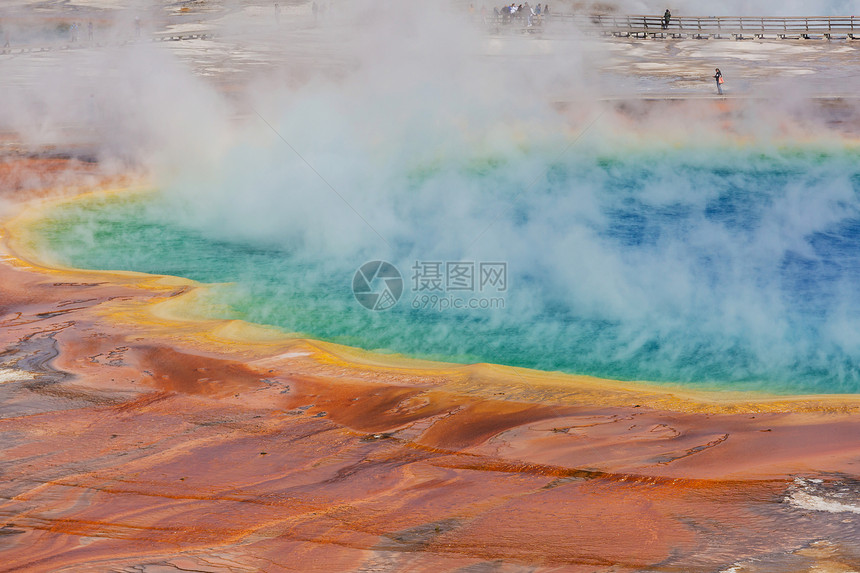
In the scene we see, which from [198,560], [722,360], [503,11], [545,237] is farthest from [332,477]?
[503,11]

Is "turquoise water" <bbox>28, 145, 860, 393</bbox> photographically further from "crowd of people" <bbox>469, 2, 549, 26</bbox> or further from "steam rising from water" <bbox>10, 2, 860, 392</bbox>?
"crowd of people" <bbox>469, 2, 549, 26</bbox>

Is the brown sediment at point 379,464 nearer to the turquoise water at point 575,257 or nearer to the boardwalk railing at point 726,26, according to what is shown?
the turquoise water at point 575,257

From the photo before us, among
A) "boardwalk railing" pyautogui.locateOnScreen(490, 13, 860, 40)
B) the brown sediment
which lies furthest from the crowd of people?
the brown sediment

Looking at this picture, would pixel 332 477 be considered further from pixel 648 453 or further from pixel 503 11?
pixel 503 11

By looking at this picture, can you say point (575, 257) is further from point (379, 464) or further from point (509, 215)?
point (379, 464)

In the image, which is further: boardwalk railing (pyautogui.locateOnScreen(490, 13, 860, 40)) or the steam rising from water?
boardwalk railing (pyautogui.locateOnScreen(490, 13, 860, 40))

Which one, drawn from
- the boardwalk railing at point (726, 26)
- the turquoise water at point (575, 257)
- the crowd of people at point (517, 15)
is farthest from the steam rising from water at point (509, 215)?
the boardwalk railing at point (726, 26)
